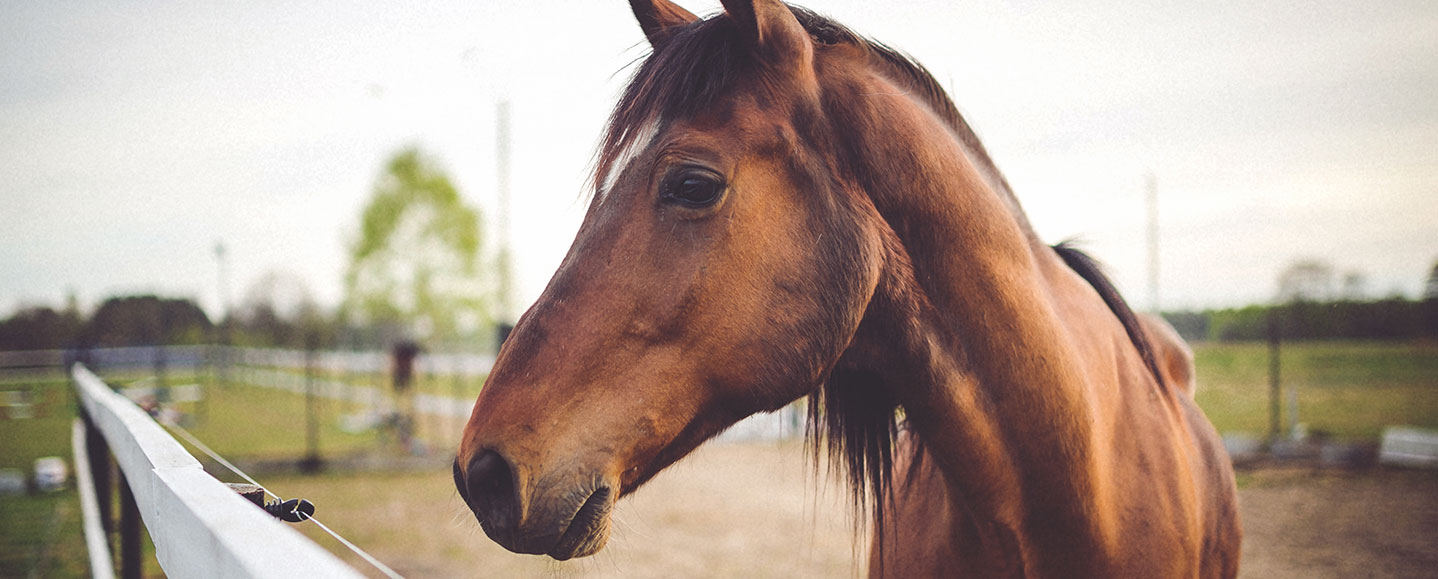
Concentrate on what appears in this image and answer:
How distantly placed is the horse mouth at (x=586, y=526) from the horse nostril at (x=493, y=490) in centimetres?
10

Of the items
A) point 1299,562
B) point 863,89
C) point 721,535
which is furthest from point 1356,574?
point 863,89

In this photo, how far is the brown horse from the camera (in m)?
1.24

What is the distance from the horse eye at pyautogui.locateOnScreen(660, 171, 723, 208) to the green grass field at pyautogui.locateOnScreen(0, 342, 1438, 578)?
9.47 meters

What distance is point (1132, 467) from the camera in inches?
69.4

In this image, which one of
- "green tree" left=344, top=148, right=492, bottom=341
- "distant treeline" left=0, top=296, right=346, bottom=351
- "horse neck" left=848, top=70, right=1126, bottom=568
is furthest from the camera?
"green tree" left=344, top=148, right=492, bottom=341

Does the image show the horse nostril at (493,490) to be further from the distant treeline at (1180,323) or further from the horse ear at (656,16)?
the distant treeline at (1180,323)

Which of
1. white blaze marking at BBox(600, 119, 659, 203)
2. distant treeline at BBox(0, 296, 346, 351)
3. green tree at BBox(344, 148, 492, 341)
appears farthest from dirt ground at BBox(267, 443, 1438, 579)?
green tree at BBox(344, 148, 492, 341)

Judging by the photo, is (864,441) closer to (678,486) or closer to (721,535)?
(721,535)

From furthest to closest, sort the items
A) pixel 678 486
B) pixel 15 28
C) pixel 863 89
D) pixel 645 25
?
pixel 678 486
pixel 15 28
pixel 645 25
pixel 863 89

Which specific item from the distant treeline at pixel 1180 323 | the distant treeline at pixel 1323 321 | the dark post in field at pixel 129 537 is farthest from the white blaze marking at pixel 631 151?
the distant treeline at pixel 1323 321

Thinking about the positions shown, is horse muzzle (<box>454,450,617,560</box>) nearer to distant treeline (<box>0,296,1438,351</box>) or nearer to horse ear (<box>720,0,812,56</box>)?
horse ear (<box>720,0,812,56</box>)

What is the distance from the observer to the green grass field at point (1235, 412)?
1116 centimetres

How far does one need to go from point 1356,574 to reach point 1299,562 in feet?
1.33

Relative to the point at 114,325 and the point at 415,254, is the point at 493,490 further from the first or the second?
the point at 415,254
